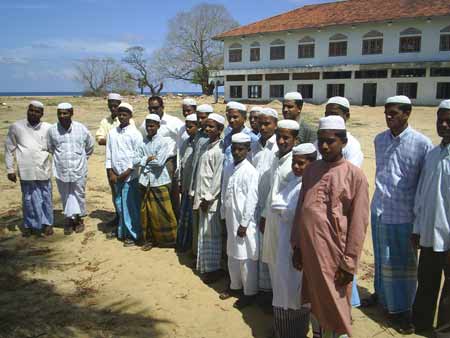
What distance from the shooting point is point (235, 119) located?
167 inches

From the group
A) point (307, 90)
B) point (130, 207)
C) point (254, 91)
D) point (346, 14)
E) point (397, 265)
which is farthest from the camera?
point (254, 91)

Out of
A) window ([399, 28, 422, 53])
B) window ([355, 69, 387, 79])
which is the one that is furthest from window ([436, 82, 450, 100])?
window ([355, 69, 387, 79])

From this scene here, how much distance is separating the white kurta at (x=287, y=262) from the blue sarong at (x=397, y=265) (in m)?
0.93

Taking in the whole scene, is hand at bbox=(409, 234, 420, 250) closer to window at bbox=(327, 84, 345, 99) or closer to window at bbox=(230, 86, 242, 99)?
window at bbox=(327, 84, 345, 99)

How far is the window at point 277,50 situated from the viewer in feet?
Answer: 102

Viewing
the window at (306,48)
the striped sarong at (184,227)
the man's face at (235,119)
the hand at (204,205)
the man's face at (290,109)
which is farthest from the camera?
the window at (306,48)

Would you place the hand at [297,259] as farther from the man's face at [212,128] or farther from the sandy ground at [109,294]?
the man's face at [212,128]

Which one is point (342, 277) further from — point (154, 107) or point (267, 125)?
point (154, 107)

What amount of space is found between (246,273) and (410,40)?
27.5m

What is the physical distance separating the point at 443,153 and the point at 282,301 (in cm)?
168

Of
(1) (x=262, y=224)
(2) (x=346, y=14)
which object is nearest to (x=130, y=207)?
(1) (x=262, y=224)

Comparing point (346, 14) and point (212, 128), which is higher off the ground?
point (346, 14)

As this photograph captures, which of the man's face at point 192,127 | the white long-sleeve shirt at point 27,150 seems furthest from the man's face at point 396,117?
the white long-sleeve shirt at point 27,150

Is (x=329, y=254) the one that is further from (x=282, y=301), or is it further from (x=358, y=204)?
(x=282, y=301)
